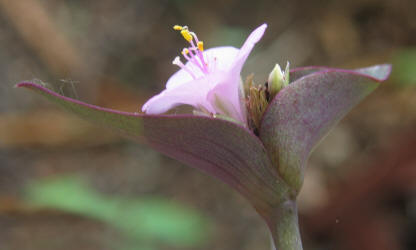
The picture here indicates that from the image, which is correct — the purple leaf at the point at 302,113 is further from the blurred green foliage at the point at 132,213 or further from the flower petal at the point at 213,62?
the blurred green foliage at the point at 132,213

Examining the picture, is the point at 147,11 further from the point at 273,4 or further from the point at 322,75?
the point at 322,75

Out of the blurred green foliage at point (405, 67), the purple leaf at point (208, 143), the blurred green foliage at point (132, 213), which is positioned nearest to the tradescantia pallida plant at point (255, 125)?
the purple leaf at point (208, 143)

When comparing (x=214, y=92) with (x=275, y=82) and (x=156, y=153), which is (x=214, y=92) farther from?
(x=156, y=153)

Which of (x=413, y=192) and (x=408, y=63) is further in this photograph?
(x=408, y=63)

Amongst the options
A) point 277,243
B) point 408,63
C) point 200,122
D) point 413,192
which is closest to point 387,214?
point 413,192

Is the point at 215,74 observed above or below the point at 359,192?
below

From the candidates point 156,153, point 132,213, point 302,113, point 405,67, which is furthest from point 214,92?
point 156,153

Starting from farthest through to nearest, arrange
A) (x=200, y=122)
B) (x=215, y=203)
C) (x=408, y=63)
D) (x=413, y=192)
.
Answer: (x=215, y=203) → (x=408, y=63) → (x=413, y=192) → (x=200, y=122)
